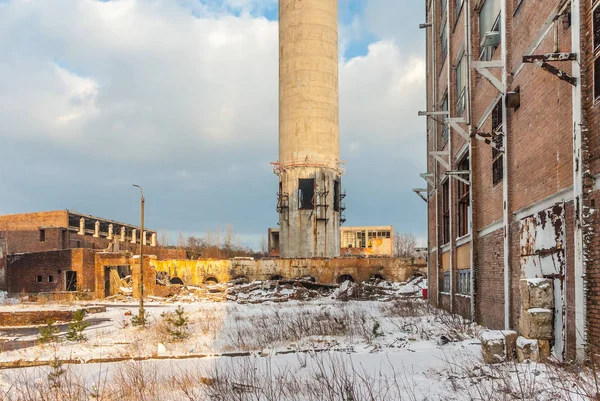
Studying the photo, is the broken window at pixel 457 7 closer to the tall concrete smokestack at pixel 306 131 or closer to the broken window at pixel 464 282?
the broken window at pixel 464 282

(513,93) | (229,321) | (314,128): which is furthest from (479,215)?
(314,128)

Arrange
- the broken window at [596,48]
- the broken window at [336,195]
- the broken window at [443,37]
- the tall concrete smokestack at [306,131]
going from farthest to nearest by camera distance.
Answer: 1. the broken window at [336,195]
2. the tall concrete smokestack at [306,131]
3. the broken window at [443,37]
4. the broken window at [596,48]

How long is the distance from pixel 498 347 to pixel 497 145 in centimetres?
551

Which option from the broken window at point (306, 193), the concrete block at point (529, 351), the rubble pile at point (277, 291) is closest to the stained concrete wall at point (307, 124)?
the broken window at point (306, 193)

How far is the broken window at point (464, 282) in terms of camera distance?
16459 millimetres

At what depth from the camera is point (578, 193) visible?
7.63 meters

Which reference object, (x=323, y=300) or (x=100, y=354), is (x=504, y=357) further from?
(x=323, y=300)

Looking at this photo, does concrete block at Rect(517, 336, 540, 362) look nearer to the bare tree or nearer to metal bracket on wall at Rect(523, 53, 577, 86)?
metal bracket on wall at Rect(523, 53, 577, 86)

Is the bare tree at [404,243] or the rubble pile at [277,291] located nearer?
the rubble pile at [277,291]

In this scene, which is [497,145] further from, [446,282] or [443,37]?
[443,37]

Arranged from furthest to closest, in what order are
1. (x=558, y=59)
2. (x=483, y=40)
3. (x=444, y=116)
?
(x=444, y=116) → (x=483, y=40) → (x=558, y=59)

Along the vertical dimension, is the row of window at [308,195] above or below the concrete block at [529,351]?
above

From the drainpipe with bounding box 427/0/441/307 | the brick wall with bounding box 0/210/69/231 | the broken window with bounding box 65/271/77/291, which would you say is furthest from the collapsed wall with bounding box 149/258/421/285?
the brick wall with bounding box 0/210/69/231

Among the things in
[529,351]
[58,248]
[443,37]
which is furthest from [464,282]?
[58,248]
